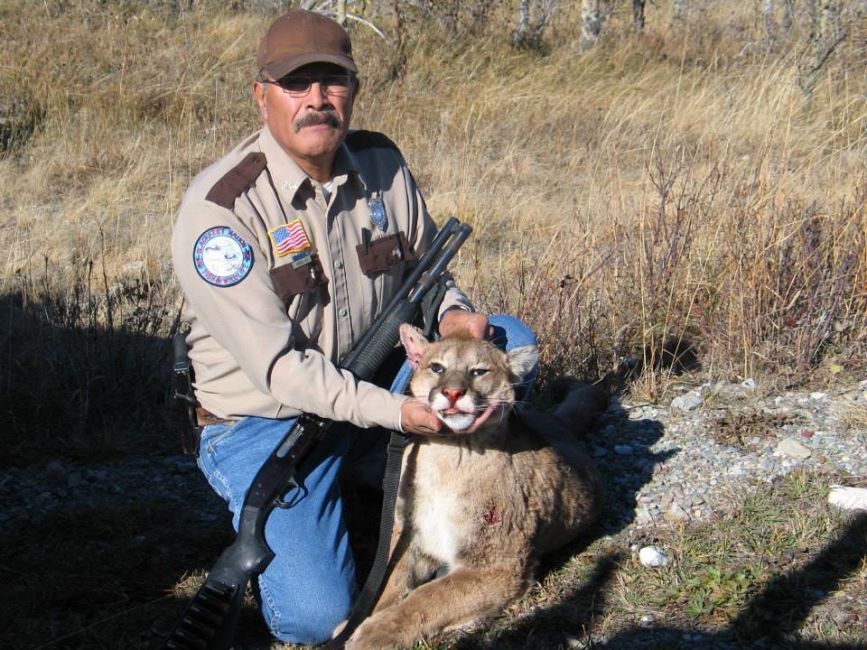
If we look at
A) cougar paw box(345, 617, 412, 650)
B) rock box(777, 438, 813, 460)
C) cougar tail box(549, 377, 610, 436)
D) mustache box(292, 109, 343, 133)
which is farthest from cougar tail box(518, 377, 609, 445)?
mustache box(292, 109, 343, 133)

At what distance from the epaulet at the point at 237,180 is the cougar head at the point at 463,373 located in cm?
88

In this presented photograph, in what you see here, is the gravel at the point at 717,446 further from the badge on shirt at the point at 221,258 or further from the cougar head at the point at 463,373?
the badge on shirt at the point at 221,258

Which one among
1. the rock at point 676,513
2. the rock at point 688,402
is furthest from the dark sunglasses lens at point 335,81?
the rock at point 688,402

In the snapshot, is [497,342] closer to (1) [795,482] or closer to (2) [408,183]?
(2) [408,183]

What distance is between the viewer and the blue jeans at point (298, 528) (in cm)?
384

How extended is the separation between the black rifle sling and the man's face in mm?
1246

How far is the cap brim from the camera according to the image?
3785mm

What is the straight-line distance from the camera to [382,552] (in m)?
3.85

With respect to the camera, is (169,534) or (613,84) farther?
(613,84)

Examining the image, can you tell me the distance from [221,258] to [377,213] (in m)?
0.84

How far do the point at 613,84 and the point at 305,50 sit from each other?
8.69 metres

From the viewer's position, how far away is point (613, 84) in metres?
11.8

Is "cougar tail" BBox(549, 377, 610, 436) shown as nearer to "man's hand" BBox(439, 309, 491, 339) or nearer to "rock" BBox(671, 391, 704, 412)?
"rock" BBox(671, 391, 704, 412)

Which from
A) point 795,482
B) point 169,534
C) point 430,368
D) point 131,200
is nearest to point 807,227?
point 795,482
